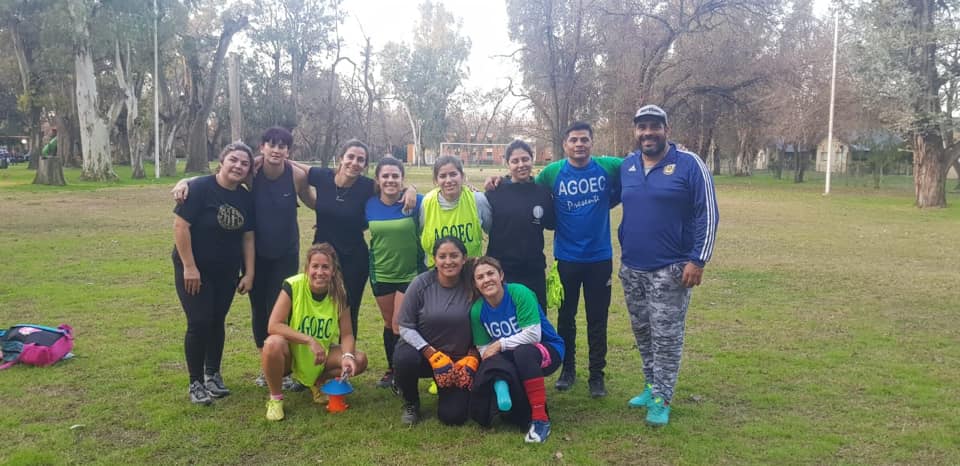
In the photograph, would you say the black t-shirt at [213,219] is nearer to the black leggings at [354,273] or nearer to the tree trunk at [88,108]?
the black leggings at [354,273]

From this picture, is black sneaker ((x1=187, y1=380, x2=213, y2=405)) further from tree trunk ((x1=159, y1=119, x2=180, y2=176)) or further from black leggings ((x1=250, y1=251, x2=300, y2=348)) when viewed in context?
tree trunk ((x1=159, y1=119, x2=180, y2=176))

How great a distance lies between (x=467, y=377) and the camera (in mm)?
4340

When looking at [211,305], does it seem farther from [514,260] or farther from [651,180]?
[651,180]

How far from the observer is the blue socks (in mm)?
4137

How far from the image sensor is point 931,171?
22516 millimetres

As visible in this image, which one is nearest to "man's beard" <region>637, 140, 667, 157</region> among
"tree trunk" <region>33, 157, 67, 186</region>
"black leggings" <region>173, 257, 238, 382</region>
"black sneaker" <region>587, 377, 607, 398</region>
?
"black sneaker" <region>587, 377, 607, 398</region>

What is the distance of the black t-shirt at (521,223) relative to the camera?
4832mm

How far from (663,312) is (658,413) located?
64 cm

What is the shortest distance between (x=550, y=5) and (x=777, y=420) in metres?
32.0

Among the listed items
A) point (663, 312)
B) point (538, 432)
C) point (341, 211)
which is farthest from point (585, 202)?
point (341, 211)

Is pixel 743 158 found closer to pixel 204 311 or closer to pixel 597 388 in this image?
pixel 597 388

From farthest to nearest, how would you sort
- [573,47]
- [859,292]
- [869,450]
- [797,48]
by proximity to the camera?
1. [797,48]
2. [573,47]
3. [859,292]
4. [869,450]

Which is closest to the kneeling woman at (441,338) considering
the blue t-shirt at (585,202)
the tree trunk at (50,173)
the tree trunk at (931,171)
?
the blue t-shirt at (585,202)

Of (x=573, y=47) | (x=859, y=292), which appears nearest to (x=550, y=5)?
(x=573, y=47)
